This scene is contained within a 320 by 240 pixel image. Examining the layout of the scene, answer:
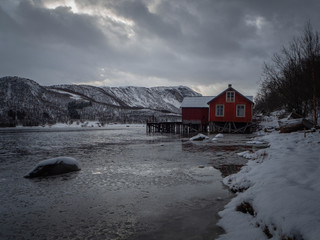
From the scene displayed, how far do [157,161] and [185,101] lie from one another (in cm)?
2726

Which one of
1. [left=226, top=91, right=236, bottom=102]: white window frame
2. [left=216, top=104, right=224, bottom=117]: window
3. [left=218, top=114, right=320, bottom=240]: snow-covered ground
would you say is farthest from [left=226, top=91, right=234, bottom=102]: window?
[left=218, top=114, right=320, bottom=240]: snow-covered ground

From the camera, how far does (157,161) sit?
11.9 m

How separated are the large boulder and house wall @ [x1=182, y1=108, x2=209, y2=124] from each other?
94.6 feet

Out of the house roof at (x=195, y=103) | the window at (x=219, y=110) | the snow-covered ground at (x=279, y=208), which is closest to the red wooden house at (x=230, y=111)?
the window at (x=219, y=110)

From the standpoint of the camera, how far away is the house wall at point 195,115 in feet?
121

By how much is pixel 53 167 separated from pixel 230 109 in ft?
90.2

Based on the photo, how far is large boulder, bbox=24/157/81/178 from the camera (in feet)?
30.0

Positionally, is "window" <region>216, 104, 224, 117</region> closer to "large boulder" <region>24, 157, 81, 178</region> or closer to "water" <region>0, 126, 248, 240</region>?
"water" <region>0, 126, 248, 240</region>

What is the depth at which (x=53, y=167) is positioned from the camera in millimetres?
9461

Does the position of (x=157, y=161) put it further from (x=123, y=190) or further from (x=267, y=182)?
(x=267, y=182)

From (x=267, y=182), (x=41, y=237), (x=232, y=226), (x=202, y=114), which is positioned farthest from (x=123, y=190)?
(x=202, y=114)

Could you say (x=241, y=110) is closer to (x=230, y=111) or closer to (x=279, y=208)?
(x=230, y=111)

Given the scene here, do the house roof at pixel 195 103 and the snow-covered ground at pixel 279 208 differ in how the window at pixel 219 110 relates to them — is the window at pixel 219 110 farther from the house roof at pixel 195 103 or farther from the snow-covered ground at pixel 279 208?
the snow-covered ground at pixel 279 208

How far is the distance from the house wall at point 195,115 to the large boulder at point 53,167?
94.6ft
